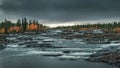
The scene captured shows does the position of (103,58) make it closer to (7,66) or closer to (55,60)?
(55,60)

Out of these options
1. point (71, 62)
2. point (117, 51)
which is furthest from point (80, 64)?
point (117, 51)

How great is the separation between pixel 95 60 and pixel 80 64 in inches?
189

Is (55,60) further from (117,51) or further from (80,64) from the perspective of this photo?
(117,51)

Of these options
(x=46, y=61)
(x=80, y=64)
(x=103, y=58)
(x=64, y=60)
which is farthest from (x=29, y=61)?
(x=103, y=58)

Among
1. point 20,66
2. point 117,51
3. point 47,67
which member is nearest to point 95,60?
point 117,51

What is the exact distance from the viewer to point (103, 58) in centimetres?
6006

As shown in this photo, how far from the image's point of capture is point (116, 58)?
188ft

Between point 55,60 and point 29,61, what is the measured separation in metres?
5.45

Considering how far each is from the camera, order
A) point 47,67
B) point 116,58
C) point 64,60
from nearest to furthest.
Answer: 1. point 47,67
2. point 116,58
3. point 64,60

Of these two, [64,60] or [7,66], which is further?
[64,60]

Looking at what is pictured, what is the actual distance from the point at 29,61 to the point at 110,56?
54.5 ft

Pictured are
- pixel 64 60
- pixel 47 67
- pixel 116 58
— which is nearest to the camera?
pixel 47 67

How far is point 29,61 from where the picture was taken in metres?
60.8

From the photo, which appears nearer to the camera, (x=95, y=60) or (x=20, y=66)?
(x=20, y=66)
